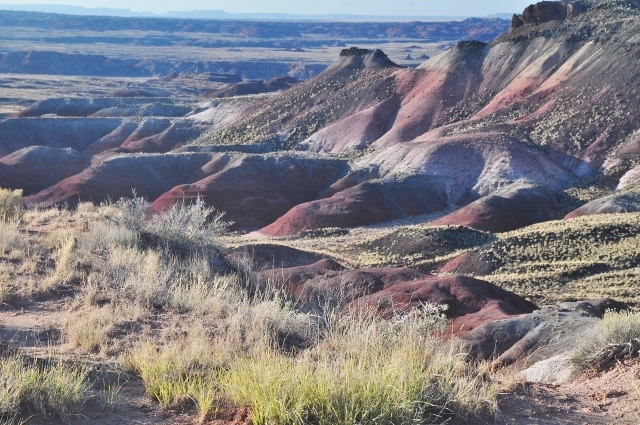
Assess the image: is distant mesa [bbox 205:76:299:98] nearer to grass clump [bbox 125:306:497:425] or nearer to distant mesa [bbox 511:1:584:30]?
distant mesa [bbox 511:1:584:30]

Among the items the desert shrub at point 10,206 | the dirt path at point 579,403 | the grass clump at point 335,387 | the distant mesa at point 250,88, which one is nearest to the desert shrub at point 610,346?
the dirt path at point 579,403

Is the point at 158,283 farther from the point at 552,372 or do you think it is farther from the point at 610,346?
the point at 610,346

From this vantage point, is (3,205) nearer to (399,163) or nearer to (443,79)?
(399,163)

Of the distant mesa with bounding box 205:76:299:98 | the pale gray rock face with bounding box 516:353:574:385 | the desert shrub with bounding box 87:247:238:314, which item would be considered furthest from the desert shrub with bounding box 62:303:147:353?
the distant mesa with bounding box 205:76:299:98

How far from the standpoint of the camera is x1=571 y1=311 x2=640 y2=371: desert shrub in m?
8.05

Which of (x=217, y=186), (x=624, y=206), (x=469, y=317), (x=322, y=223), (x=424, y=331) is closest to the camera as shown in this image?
(x=424, y=331)

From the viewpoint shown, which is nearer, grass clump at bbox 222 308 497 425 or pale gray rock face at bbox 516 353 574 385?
grass clump at bbox 222 308 497 425

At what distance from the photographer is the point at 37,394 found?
594cm

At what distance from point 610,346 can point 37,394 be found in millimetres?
5670

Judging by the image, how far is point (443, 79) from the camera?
5994 cm

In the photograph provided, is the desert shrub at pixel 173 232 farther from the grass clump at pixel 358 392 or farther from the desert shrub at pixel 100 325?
the grass clump at pixel 358 392

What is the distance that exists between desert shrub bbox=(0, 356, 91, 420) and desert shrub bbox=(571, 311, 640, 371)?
5.20 metres

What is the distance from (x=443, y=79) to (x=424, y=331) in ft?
174

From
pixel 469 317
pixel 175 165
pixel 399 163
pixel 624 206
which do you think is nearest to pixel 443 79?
pixel 399 163
